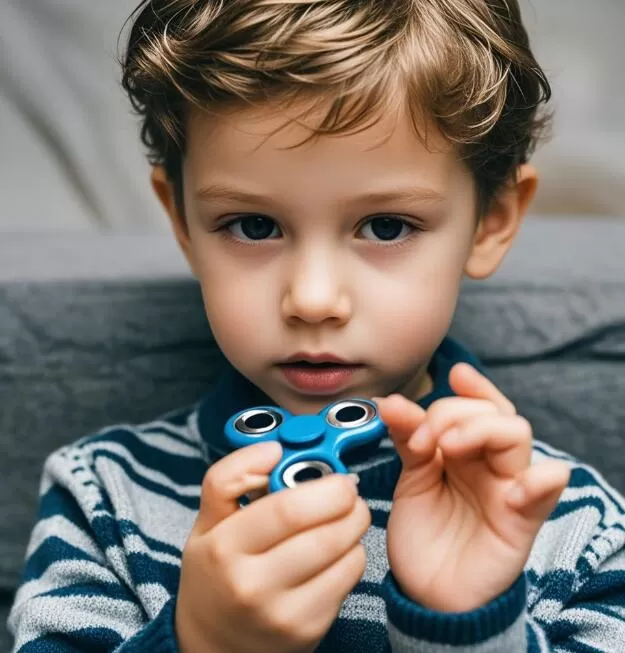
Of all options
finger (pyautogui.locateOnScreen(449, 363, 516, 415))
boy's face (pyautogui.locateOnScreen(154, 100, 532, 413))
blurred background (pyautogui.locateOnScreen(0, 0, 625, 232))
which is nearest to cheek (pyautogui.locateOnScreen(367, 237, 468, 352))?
boy's face (pyautogui.locateOnScreen(154, 100, 532, 413))

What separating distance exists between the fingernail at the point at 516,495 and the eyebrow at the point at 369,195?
24 centimetres

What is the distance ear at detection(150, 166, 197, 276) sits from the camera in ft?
2.92

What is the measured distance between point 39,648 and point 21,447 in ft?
1.05

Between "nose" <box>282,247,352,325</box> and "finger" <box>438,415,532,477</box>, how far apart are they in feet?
0.49

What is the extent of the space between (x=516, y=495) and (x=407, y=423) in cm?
8

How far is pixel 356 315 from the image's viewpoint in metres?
0.73

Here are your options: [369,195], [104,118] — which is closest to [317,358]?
[369,195]

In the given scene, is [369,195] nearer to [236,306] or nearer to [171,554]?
[236,306]

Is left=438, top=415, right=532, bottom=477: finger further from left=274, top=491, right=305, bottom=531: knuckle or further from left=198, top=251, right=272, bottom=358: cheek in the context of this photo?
left=198, top=251, right=272, bottom=358: cheek

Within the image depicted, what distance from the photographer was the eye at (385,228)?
0.74 meters

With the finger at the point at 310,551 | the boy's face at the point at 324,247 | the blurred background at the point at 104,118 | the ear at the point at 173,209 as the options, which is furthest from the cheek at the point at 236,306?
the blurred background at the point at 104,118

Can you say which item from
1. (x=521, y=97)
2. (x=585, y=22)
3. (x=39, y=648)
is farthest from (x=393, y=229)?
(x=585, y=22)

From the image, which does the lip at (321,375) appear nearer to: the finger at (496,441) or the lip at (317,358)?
the lip at (317,358)

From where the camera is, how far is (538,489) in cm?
58
